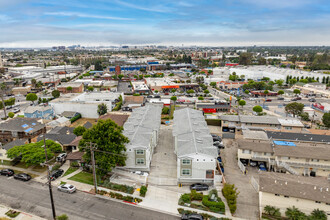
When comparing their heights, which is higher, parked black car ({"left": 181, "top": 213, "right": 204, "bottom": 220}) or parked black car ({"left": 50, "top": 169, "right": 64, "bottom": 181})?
parked black car ({"left": 50, "top": 169, "right": 64, "bottom": 181})

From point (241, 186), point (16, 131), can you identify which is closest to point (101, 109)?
point (16, 131)

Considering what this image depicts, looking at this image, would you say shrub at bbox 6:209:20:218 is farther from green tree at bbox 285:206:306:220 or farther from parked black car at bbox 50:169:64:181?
green tree at bbox 285:206:306:220

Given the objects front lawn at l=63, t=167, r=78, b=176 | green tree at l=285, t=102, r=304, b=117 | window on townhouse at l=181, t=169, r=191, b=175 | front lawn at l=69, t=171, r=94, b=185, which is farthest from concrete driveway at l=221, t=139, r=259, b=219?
green tree at l=285, t=102, r=304, b=117

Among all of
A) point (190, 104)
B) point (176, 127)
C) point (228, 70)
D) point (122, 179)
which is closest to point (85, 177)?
point (122, 179)

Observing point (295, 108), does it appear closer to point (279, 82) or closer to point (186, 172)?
point (186, 172)

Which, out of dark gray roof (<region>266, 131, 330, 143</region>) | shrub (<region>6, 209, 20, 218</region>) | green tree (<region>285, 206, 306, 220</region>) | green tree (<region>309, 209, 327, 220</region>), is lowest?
shrub (<region>6, 209, 20, 218</region>)

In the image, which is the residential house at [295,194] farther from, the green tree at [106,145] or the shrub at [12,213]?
the shrub at [12,213]

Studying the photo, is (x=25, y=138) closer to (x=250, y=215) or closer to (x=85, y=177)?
(x=85, y=177)
